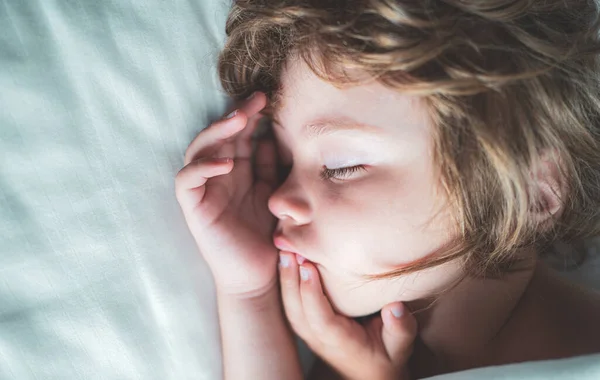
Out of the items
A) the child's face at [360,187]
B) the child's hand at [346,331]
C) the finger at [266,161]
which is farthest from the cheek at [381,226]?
the finger at [266,161]

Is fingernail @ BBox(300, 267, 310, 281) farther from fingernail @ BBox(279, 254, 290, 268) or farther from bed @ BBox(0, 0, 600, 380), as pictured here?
bed @ BBox(0, 0, 600, 380)

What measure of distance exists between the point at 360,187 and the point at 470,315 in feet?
1.14

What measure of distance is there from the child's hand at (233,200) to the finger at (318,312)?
8cm

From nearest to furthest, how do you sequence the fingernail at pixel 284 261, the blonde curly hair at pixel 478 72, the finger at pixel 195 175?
the blonde curly hair at pixel 478 72 → the finger at pixel 195 175 → the fingernail at pixel 284 261

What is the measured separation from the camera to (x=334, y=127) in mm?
756

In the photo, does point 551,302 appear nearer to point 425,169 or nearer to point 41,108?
point 425,169

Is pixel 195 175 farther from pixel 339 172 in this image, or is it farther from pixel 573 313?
pixel 573 313

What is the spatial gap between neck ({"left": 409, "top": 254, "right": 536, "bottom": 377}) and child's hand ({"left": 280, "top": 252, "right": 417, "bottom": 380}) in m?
0.06

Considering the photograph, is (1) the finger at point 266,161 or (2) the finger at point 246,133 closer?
(2) the finger at point 246,133

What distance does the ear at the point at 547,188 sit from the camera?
78cm

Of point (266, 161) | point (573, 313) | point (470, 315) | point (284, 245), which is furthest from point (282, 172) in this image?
point (573, 313)

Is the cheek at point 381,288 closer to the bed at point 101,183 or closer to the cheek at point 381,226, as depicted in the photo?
the cheek at point 381,226

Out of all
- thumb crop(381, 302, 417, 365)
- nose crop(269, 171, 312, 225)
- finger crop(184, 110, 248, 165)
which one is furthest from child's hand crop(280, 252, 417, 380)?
finger crop(184, 110, 248, 165)

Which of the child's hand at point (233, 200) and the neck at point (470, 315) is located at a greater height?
the child's hand at point (233, 200)
